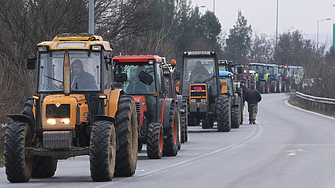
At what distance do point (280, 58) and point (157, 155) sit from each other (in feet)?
303

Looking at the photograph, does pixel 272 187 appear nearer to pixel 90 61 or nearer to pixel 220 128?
pixel 90 61

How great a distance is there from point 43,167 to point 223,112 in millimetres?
13371

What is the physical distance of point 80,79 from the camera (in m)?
11.5

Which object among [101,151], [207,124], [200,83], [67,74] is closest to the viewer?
[101,151]

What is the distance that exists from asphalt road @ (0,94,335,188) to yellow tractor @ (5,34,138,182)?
37 cm

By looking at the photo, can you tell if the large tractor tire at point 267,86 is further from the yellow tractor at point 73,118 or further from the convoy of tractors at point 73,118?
the yellow tractor at point 73,118

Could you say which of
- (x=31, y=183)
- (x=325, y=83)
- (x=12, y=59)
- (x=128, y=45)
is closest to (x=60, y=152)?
(x=31, y=183)

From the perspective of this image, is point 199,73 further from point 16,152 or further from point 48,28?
point 16,152

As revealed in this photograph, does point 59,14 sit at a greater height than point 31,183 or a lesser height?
greater

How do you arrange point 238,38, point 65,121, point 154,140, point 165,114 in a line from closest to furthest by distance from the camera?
point 65,121 < point 154,140 < point 165,114 < point 238,38

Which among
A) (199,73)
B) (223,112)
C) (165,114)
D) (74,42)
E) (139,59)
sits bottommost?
(223,112)

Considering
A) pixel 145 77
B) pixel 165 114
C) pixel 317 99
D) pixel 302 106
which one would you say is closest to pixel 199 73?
pixel 165 114

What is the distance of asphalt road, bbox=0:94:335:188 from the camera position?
11.0m

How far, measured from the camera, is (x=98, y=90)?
11477 mm
